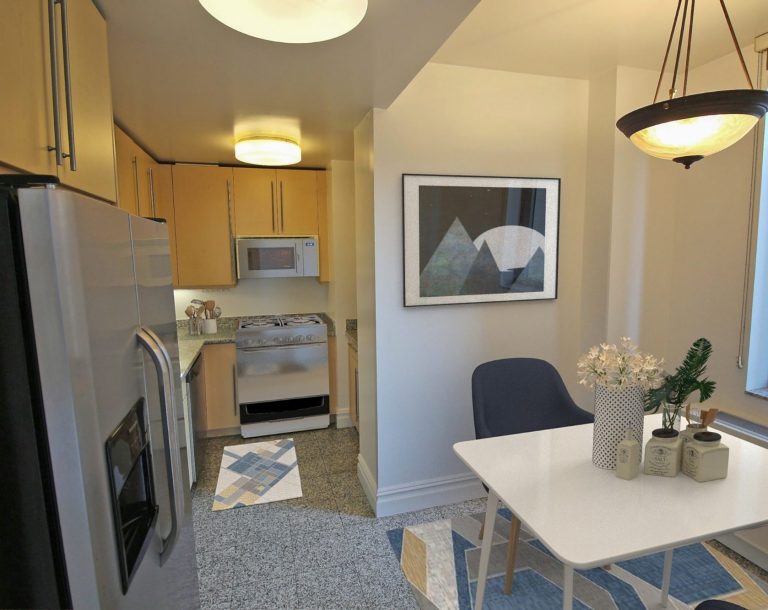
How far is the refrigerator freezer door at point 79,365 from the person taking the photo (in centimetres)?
65

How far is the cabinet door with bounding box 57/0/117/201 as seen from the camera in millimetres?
1123

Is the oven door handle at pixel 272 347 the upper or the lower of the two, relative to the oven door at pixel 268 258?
lower

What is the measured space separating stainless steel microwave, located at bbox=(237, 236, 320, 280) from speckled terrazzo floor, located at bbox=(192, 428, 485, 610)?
1.62 metres

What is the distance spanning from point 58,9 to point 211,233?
2545mm

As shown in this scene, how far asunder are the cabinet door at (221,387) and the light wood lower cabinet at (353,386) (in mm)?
957

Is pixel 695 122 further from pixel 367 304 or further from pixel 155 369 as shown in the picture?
pixel 367 304

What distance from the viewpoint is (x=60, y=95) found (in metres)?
1.06

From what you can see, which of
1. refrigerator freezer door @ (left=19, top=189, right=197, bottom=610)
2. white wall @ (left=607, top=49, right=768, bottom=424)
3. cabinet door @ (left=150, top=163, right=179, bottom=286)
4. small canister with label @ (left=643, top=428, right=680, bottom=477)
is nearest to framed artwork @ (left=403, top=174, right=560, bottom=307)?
white wall @ (left=607, top=49, right=768, bottom=424)

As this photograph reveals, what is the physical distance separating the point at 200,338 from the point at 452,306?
215 cm

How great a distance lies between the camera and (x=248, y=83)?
1881 millimetres

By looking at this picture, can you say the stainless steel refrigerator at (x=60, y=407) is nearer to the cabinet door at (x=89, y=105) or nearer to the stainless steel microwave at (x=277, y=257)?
the cabinet door at (x=89, y=105)

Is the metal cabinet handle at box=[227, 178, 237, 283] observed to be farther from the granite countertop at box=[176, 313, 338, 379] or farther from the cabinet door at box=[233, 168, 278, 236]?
the granite countertop at box=[176, 313, 338, 379]

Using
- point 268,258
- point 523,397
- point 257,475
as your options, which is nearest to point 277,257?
point 268,258

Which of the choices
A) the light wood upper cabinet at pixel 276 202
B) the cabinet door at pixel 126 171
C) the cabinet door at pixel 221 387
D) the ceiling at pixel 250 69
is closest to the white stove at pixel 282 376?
the cabinet door at pixel 221 387
